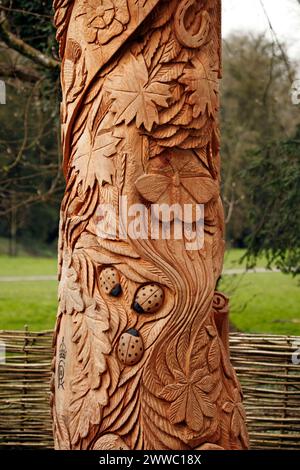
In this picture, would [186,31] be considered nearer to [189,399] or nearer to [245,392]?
[189,399]

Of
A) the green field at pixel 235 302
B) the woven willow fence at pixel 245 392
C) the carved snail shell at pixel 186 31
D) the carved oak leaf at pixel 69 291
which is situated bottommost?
the green field at pixel 235 302

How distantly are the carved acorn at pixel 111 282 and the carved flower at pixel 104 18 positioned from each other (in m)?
0.97

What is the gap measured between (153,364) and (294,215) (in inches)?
209

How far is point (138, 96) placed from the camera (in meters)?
3.10

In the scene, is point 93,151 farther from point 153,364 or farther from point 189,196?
point 153,364

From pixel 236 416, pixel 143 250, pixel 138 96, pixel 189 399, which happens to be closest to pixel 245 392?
pixel 236 416

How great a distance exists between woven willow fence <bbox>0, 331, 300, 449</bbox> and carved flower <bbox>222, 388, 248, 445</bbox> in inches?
77.1

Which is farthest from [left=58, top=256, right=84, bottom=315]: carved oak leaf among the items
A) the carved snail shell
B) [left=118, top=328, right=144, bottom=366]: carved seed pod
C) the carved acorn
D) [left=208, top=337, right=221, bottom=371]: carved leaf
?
the carved snail shell

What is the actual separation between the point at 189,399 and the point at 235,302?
37.6 feet

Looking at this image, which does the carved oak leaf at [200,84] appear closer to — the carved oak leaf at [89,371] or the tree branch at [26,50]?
the carved oak leaf at [89,371]

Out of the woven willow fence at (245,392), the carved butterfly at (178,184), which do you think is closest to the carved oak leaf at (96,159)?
the carved butterfly at (178,184)

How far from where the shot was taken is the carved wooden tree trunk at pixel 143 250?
10.1ft
